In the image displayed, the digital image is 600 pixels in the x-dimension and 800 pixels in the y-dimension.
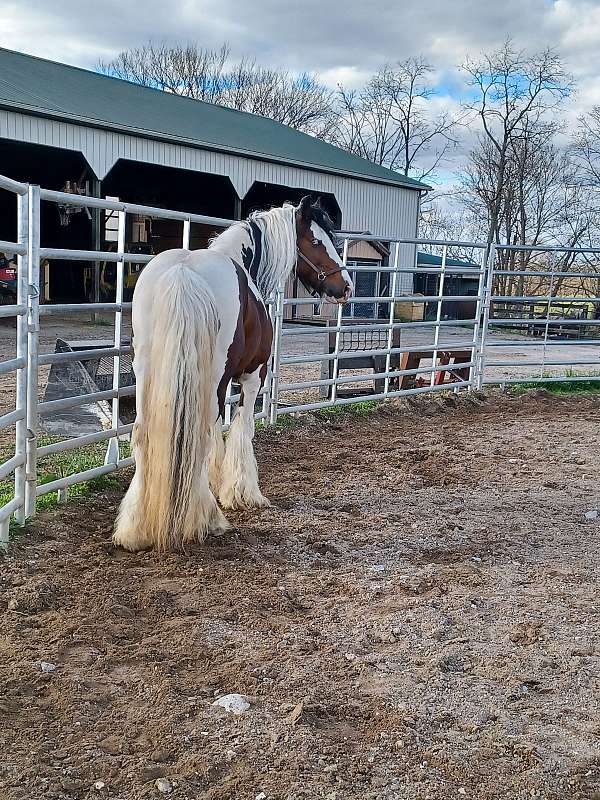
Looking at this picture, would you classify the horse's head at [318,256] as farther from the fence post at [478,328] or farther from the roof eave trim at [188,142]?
the roof eave trim at [188,142]

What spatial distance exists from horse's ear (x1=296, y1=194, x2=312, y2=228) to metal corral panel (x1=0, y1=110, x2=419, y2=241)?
453 inches

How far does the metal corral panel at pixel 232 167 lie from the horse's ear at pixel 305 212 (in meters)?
11.5

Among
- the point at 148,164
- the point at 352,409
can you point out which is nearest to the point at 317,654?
the point at 352,409

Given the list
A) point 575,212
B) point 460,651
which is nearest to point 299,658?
point 460,651

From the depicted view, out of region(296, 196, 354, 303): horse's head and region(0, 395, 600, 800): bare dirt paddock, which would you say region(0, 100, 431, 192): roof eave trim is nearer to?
region(296, 196, 354, 303): horse's head

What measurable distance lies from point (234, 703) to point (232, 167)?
17101 mm

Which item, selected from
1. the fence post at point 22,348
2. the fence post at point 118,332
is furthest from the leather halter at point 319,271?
the fence post at point 22,348

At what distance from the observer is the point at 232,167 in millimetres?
17734

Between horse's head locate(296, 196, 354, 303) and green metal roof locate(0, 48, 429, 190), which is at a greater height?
green metal roof locate(0, 48, 429, 190)

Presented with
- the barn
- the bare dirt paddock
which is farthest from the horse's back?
the barn

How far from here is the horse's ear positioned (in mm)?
4523

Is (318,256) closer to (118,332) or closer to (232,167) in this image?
(118,332)

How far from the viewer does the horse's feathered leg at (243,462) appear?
409 cm

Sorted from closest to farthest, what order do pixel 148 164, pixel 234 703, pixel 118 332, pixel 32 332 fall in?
pixel 234 703 → pixel 32 332 → pixel 118 332 → pixel 148 164
